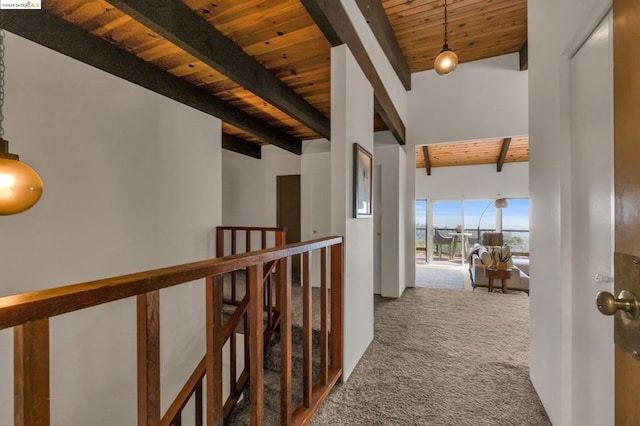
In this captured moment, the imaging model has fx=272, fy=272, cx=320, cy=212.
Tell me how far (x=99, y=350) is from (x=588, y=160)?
3.50 meters

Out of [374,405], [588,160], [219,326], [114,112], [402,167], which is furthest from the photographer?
[402,167]

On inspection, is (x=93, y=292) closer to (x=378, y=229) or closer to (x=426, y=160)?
(x=378, y=229)

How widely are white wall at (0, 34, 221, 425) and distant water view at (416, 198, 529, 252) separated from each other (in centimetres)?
667

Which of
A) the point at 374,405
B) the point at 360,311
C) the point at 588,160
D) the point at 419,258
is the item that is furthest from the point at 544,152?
the point at 419,258

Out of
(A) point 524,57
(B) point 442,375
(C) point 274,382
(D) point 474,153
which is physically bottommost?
(C) point 274,382

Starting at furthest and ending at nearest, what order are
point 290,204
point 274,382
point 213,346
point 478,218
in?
point 478,218 → point 290,204 → point 274,382 → point 213,346

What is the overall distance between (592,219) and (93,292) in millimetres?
1737

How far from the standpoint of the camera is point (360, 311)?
2191 millimetres

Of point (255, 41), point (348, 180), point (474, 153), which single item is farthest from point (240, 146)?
point (474, 153)

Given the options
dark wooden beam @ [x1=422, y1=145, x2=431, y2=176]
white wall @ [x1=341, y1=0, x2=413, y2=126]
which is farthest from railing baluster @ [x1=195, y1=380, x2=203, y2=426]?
dark wooden beam @ [x1=422, y1=145, x2=431, y2=176]

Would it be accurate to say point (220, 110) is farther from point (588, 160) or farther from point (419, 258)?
point (419, 258)

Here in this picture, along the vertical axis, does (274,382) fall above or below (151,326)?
below

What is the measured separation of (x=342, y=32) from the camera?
72.6 inches

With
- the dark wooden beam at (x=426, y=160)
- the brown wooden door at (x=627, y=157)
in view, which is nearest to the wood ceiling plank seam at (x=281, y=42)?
the brown wooden door at (x=627, y=157)
